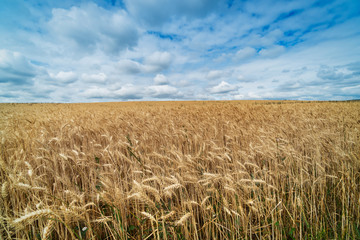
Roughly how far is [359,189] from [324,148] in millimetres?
979

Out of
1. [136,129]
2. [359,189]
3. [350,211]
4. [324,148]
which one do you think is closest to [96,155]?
[136,129]

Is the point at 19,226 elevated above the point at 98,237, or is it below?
above

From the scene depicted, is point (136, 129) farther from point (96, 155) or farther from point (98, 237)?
point (98, 237)

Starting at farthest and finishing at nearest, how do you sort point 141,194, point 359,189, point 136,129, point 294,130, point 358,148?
1. point 136,129
2. point 294,130
3. point 358,148
4. point 359,189
5. point 141,194

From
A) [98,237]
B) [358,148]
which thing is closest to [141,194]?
[98,237]

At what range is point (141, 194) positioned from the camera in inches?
45.0

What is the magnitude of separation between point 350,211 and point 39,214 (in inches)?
112

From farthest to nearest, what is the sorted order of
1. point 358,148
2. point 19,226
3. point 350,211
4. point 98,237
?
point 358,148, point 350,211, point 98,237, point 19,226

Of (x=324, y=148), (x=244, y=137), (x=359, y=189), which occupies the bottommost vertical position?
(x=359, y=189)

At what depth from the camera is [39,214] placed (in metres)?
1.00

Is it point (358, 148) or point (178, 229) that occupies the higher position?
point (358, 148)

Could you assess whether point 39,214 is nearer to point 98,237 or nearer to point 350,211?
point 98,237

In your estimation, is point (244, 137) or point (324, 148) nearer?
point (324, 148)

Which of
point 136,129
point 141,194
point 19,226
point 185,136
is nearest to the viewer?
point 19,226
